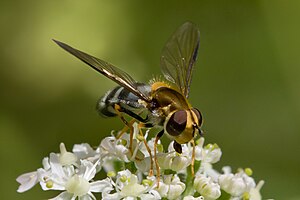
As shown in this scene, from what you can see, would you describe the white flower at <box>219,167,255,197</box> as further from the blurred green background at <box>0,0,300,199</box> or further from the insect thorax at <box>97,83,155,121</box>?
the blurred green background at <box>0,0,300,199</box>

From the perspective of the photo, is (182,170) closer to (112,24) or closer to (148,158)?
(148,158)

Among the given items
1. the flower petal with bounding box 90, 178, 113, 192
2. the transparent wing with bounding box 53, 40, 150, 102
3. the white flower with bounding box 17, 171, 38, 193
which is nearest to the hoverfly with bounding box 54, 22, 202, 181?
the transparent wing with bounding box 53, 40, 150, 102

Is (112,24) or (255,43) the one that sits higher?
(255,43)

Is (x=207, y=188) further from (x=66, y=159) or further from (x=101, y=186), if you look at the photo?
(x=66, y=159)

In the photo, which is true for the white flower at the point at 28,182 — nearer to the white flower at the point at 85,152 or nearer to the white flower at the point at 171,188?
the white flower at the point at 85,152

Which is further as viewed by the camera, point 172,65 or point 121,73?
point 172,65

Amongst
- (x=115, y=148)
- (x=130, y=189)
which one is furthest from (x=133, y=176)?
(x=115, y=148)

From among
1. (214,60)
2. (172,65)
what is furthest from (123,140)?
(214,60)
